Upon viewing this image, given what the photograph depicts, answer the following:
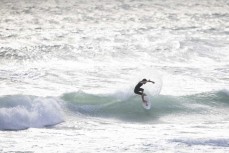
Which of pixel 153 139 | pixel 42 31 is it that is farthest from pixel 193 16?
pixel 153 139

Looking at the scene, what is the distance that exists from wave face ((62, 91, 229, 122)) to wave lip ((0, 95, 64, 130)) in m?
1.36

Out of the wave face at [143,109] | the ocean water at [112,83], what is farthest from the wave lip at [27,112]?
the wave face at [143,109]

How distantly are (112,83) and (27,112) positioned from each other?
5.98 metres

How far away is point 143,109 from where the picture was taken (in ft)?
92.1

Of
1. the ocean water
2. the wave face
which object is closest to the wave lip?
the ocean water

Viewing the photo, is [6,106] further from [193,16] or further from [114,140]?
[193,16]

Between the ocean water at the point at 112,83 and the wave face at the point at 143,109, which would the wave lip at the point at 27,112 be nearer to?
the ocean water at the point at 112,83

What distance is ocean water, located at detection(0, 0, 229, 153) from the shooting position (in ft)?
72.6

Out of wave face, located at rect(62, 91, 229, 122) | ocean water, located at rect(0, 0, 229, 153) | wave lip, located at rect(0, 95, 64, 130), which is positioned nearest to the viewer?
ocean water, located at rect(0, 0, 229, 153)

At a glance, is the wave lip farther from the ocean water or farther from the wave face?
the wave face

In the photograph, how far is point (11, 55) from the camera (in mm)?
35938

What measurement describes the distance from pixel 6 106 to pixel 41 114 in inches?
74.6

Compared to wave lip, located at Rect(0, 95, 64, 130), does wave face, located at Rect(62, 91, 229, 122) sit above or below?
above

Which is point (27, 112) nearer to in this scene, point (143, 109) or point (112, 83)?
point (143, 109)
